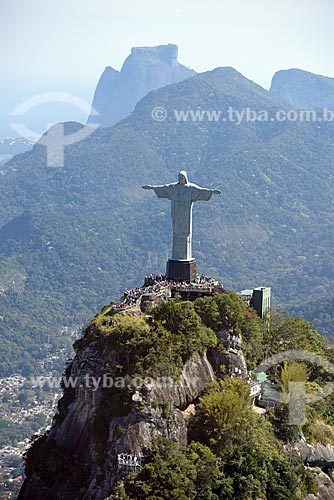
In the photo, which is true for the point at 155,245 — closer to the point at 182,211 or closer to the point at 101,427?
the point at 182,211

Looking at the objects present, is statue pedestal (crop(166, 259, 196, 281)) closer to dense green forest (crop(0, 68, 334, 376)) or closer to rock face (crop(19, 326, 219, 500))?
rock face (crop(19, 326, 219, 500))

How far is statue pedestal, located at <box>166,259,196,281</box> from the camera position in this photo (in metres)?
33.4

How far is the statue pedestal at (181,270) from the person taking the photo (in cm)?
3338

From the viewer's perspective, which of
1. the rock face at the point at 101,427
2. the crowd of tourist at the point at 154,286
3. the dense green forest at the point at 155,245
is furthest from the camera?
the dense green forest at the point at 155,245

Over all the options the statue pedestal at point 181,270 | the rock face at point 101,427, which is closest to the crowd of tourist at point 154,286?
the statue pedestal at point 181,270

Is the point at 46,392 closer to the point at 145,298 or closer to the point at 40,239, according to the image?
the point at 40,239

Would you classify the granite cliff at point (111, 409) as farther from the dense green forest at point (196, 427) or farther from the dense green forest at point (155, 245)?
the dense green forest at point (155, 245)

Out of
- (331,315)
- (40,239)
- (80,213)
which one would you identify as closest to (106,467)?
(331,315)

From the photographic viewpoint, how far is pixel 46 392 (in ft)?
380

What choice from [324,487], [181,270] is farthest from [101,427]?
[181,270]

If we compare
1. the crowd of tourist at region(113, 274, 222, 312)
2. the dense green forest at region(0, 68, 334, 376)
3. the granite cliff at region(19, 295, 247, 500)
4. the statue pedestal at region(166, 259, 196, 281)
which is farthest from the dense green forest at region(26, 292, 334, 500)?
the dense green forest at region(0, 68, 334, 376)

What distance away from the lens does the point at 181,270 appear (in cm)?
3344

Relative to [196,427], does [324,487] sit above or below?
below

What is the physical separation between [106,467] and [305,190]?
176 m
